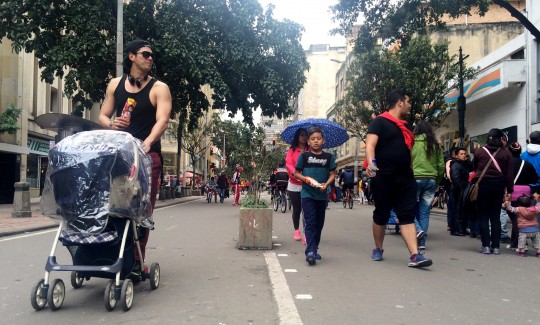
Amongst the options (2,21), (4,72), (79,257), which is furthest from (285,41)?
(79,257)

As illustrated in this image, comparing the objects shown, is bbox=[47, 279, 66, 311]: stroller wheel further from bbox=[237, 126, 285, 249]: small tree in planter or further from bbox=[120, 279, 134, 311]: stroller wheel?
bbox=[237, 126, 285, 249]: small tree in planter

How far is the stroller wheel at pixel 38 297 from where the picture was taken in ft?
11.9

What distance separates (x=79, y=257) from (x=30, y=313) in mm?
538

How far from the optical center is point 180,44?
1939 centimetres

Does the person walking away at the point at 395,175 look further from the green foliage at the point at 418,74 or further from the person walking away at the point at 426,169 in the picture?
the green foliage at the point at 418,74

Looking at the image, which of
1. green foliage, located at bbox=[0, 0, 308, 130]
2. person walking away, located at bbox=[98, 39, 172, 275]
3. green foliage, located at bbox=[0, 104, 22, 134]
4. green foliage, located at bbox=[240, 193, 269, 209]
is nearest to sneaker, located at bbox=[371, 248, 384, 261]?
green foliage, located at bbox=[240, 193, 269, 209]

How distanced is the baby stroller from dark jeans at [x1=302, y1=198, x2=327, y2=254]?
8.16 feet

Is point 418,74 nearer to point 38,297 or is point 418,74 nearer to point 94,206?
point 94,206

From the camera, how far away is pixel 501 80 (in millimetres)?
18641

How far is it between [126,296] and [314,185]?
278 centimetres

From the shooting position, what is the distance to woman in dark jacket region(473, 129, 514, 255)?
6.98m

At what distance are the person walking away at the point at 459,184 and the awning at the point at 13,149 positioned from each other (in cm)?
1939

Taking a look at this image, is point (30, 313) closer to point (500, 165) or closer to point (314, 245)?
point (314, 245)

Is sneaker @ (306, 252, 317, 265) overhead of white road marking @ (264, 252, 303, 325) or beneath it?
overhead
